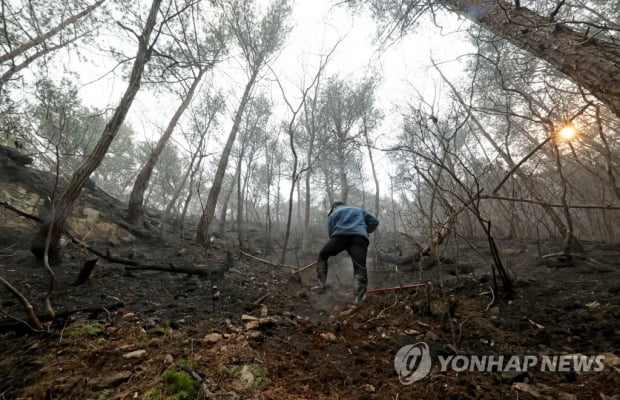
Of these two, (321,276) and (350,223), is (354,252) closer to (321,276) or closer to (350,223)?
(350,223)

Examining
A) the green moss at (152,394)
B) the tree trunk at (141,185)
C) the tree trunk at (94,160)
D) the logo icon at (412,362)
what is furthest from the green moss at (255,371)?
the tree trunk at (141,185)

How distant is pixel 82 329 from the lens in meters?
Answer: 1.75

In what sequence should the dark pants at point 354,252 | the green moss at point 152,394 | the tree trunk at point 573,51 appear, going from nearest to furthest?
the green moss at point 152,394
the tree trunk at point 573,51
the dark pants at point 354,252

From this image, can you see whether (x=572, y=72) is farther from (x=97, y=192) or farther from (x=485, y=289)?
(x=97, y=192)

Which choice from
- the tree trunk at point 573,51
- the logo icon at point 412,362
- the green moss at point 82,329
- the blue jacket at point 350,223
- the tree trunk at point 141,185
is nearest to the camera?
the logo icon at point 412,362

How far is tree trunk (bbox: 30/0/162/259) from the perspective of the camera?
3201 millimetres

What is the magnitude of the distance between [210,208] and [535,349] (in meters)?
6.76

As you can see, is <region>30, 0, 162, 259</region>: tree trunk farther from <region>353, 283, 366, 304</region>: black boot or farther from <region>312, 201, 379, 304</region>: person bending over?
<region>353, 283, 366, 304</region>: black boot

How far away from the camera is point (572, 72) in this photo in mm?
2336

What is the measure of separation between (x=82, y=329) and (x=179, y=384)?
1120 mm

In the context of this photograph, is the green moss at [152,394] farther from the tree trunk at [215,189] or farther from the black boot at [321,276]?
the tree trunk at [215,189]

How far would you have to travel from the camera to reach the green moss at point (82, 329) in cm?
170

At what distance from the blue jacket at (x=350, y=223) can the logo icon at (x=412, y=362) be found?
78.1 inches

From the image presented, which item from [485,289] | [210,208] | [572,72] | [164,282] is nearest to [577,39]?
[572,72]
